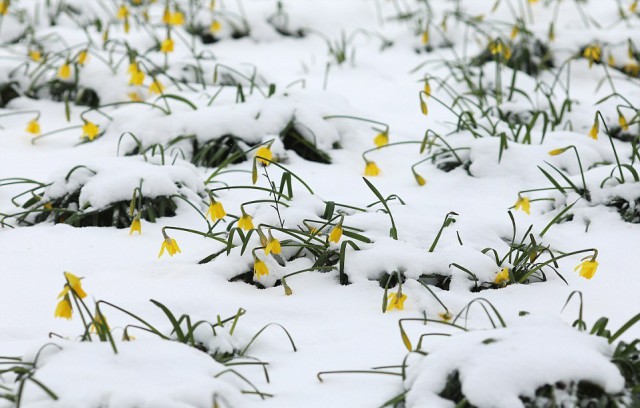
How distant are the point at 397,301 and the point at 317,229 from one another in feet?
1.71

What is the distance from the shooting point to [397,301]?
256 cm

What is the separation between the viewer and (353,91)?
5.14 meters

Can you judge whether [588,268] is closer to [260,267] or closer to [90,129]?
[260,267]

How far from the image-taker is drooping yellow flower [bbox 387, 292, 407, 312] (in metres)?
2.55

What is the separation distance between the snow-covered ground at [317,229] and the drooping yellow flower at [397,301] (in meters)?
0.05

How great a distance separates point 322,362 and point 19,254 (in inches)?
53.8

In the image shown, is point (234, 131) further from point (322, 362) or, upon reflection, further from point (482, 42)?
point (482, 42)

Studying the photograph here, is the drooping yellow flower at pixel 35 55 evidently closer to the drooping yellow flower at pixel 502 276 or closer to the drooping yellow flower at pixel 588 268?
the drooping yellow flower at pixel 502 276

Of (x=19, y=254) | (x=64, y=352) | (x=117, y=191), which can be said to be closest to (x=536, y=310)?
(x=64, y=352)

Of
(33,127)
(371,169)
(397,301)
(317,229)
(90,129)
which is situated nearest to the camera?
(397,301)

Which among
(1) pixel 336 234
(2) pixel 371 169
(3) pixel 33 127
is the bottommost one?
(3) pixel 33 127

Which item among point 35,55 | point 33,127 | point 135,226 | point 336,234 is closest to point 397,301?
point 336,234

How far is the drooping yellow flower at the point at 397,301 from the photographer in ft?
8.38

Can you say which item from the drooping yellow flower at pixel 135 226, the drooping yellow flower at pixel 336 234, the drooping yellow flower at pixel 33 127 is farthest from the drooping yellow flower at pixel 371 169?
the drooping yellow flower at pixel 33 127
